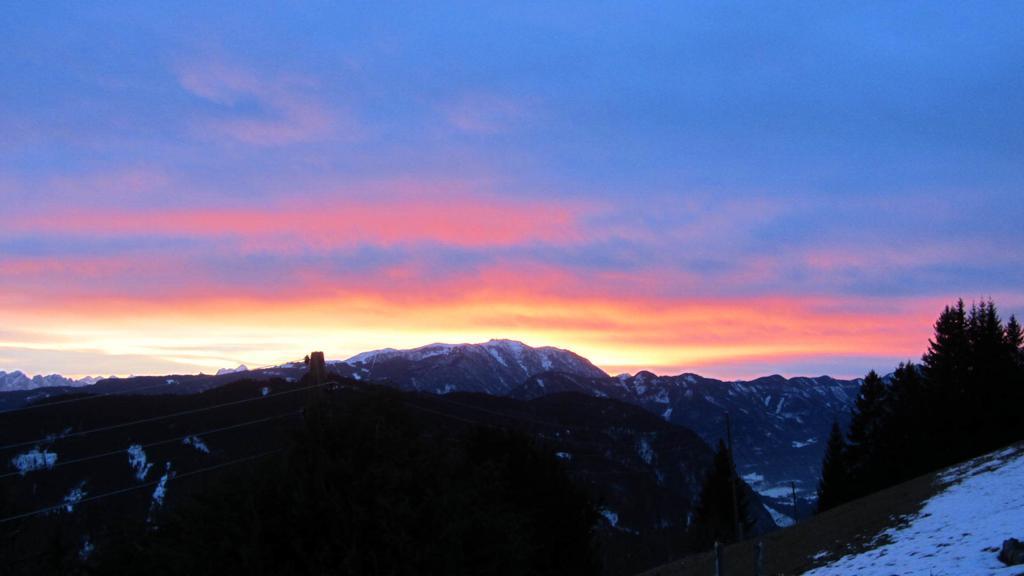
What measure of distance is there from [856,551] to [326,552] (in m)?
23.1

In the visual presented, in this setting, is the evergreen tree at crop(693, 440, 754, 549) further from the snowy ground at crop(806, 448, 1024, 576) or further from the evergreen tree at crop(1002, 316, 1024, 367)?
the snowy ground at crop(806, 448, 1024, 576)

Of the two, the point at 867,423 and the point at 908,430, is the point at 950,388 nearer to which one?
the point at 908,430

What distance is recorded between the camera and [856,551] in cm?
2812

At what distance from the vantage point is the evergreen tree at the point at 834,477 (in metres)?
73.1

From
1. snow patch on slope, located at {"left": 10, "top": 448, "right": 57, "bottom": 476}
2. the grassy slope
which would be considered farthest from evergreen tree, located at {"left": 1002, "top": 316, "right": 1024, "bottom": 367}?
snow patch on slope, located at {"left": 10, "top": 448, "right": 57, "bottom": 476}

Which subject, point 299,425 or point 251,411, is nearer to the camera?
point 299,425

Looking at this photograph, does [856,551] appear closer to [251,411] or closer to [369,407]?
[369,407]

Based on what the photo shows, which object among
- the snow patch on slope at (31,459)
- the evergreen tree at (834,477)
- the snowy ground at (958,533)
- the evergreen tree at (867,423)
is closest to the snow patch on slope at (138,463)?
the snow patch on slope at (31,459)

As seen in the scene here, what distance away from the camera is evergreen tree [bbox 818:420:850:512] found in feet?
240

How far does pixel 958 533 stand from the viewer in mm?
23422

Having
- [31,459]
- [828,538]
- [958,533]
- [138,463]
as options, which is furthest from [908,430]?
[31,459]

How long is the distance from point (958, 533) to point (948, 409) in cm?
4181

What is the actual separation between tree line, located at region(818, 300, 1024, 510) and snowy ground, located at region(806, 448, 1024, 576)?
22.0m

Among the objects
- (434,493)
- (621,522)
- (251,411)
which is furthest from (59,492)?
(434,493)
